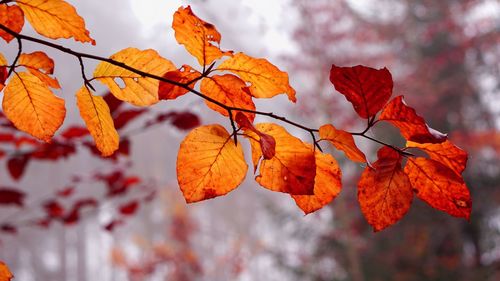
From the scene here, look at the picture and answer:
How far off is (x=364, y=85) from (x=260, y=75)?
3.4 inches

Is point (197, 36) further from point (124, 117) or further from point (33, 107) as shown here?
point (124, 117)

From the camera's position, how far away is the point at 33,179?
47.0ft

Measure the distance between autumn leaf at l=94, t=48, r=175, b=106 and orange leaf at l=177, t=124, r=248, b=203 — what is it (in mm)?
60

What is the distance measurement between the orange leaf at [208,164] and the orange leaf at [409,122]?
125 millimetres

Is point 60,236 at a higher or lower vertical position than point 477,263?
higher

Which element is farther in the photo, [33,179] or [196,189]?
[33,179]

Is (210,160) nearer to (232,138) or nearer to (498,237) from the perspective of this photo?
(232,138)

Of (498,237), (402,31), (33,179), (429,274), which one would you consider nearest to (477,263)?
(498,237)

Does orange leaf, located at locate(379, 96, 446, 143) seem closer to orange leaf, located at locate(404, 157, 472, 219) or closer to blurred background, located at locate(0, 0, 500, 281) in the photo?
orange leaf, located at locate(404, 157, 472, 219)

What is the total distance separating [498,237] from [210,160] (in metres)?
4.87

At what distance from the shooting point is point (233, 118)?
0.33 meters

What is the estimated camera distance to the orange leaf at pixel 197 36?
1.07 feet

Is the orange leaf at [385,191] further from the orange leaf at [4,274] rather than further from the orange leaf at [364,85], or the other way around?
the orange leaf at [4,274]

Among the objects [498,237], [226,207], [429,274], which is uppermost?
[226,207]
